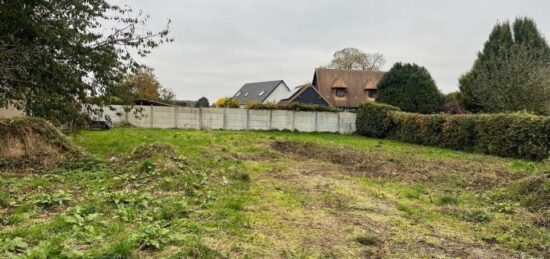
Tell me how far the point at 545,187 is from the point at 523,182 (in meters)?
0.57

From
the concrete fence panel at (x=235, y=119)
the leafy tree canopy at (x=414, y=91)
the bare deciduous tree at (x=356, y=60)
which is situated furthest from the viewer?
the bare deciduous tree at (x=356, y=60)

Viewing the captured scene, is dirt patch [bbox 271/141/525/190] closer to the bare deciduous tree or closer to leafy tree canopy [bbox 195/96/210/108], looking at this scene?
the bare deciduous tree

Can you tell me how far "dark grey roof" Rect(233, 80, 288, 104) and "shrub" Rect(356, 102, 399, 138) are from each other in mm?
19082

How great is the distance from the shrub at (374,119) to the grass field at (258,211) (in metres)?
12.7

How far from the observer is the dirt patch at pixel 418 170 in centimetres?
745

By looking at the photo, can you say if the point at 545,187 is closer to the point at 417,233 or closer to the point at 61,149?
the point at 417,233

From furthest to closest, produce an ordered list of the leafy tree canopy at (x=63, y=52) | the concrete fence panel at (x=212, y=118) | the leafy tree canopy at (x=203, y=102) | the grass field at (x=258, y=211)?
1. the leafy tree canopy at (x=203, y=102)
2. the concrete fence panel at (x=212, y=118)
3. the leafy tree canopy at (x=63, y=52)
4. the grass field at (x=258, y=211)

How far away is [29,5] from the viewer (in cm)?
757

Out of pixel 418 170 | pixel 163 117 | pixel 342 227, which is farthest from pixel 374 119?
pixel 342 227

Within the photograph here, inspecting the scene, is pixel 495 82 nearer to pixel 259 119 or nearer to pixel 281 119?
pixel 281 119

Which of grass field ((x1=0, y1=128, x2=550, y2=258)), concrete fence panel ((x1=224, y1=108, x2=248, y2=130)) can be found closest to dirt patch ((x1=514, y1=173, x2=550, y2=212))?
grass field ((x1=0, y1=128, x2=550, y2=258))

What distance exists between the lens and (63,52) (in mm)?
8117

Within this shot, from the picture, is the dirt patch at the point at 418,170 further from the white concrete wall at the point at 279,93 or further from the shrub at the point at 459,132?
the white concrete wall at the point at 279,93

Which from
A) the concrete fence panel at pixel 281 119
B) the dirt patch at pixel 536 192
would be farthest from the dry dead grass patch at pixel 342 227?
the concrete fence panel at pixel 281 119
